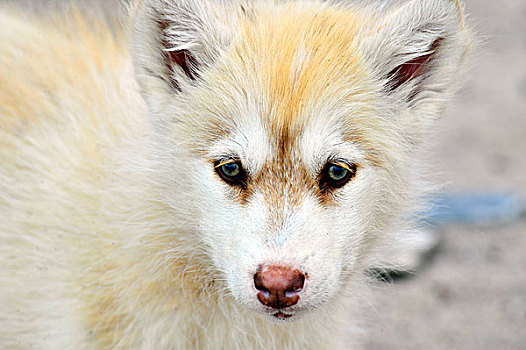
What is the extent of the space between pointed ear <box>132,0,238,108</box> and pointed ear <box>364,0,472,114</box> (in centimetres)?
79

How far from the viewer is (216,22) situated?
3.95 m

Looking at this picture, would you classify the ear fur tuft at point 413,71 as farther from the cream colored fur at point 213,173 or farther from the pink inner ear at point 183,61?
the pink inner ear at point 183,61

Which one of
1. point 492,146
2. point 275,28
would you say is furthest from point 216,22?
point 492,146

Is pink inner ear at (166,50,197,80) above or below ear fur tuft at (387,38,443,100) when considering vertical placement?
below

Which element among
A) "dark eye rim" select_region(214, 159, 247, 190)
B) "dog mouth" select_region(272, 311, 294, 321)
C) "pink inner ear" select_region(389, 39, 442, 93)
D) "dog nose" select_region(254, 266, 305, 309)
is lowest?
"dog mouth" select_region(272, 311, 294, 321)

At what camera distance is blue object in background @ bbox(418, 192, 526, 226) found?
7.42 metres

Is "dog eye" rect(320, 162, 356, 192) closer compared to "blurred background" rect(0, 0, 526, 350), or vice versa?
"dog eye" rect(320, 162, 356, 192)

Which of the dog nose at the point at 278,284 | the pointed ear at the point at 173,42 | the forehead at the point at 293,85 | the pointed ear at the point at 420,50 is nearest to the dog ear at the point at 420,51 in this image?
the pointed ear at the point at 420,50

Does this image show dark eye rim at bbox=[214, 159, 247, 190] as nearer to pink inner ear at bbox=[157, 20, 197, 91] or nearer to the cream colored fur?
the cream colored fur

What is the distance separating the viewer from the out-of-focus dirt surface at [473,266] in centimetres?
609

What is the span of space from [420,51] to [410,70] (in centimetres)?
16

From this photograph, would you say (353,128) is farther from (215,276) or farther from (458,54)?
(215,276)

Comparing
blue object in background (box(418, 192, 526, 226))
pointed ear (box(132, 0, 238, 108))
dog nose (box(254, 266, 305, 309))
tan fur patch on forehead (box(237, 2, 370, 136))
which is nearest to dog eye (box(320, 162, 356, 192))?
tan fur patch on forehead (box(237, 2, 370, 136))

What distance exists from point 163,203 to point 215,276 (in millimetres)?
476
